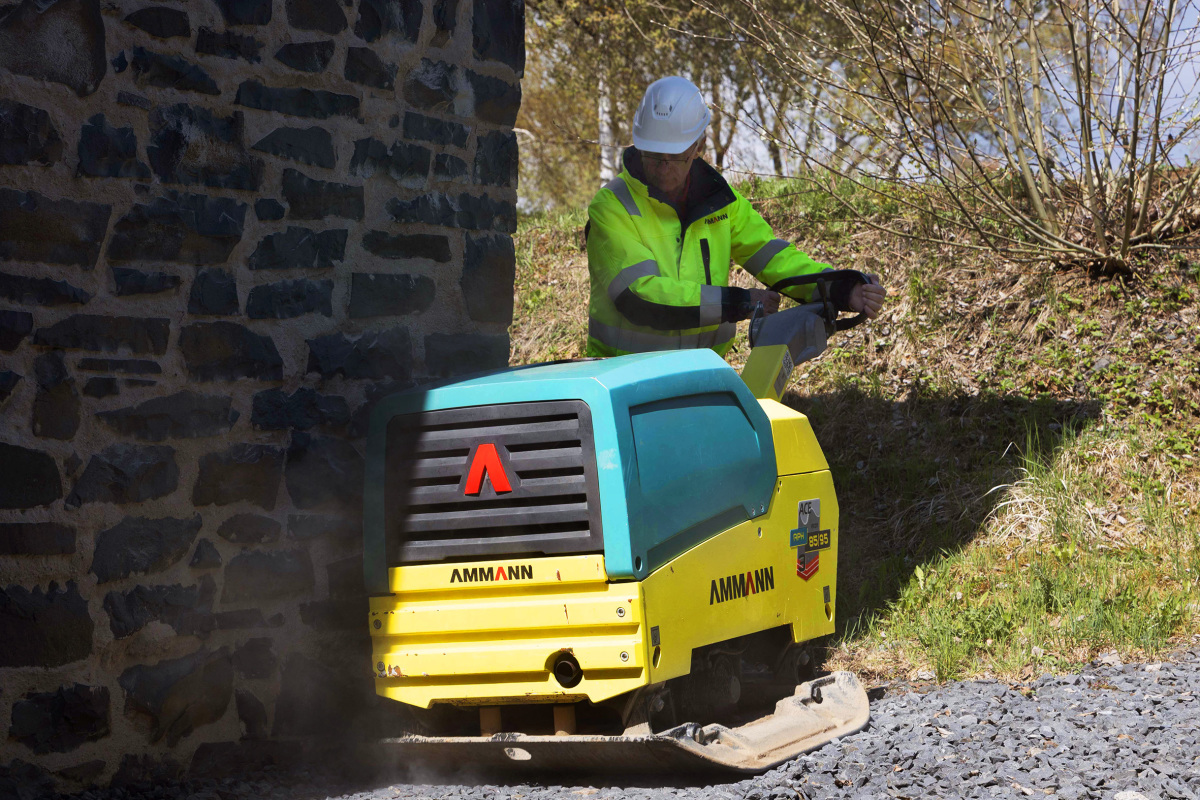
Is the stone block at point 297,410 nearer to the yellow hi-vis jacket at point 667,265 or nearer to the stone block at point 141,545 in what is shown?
the stone block at point 141,545

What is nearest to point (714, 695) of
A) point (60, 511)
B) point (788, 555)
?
point (788, 555)

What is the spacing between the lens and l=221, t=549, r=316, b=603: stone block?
3.90 meters

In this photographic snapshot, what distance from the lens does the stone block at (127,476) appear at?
3.55m

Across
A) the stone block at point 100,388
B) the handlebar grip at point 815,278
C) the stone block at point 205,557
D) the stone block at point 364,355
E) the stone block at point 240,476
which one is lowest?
the stone block at point 205,557

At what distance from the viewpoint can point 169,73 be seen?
147 inches

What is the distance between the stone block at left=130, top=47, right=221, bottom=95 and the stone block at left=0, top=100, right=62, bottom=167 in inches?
13.7

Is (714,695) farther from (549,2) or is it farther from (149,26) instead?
(549,2)

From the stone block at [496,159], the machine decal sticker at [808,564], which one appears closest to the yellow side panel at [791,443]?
the machine decal sticker at [808,564]

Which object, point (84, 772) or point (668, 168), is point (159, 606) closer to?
point (84, 772)

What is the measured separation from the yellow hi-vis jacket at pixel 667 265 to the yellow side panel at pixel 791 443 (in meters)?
0.54

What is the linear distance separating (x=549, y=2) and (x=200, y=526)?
→ 12.6m

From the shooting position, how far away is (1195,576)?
16.7 ft

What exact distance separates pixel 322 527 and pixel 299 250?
3.32ft

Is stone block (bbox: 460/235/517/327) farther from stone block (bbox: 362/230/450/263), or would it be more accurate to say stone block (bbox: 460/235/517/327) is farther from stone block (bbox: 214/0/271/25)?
stone block (bbox: 214/0/271/25)
